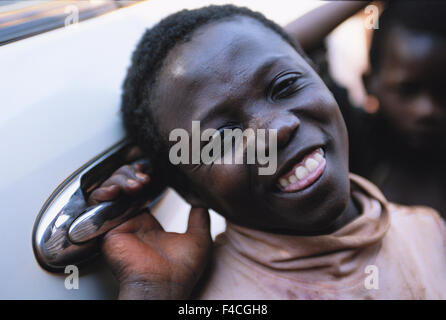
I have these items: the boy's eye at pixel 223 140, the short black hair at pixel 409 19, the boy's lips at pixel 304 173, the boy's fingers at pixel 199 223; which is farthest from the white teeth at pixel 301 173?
the short black hair at pixel 409 19

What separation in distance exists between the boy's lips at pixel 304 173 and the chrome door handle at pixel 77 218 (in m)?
0.52

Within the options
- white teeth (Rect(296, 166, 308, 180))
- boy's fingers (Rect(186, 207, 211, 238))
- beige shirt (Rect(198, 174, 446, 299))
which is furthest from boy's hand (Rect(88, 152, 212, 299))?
white teeth (Rect(296, 166, 308, 180))

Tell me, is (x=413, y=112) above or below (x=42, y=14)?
below

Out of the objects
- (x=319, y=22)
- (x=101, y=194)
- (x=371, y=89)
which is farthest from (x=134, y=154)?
(x=371, y=89)

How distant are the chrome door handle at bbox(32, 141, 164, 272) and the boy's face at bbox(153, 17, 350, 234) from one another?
258mm

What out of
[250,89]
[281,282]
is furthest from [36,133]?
[281,282]

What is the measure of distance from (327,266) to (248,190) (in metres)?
0.39

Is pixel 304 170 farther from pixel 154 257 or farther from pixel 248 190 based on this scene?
pixel 154 257

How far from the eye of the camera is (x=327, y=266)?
1423 millimetres

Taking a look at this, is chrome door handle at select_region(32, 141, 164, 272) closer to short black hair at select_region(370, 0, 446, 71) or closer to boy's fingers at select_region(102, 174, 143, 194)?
boy's fingers at select_region(102, 174, 143, 194)

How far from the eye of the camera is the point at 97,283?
1.33 metres

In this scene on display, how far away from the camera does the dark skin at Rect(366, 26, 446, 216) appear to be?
229 centimetres

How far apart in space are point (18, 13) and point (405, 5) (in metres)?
2.08

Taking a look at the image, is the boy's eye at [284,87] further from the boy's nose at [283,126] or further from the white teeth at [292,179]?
the white teeth at [292,179]
